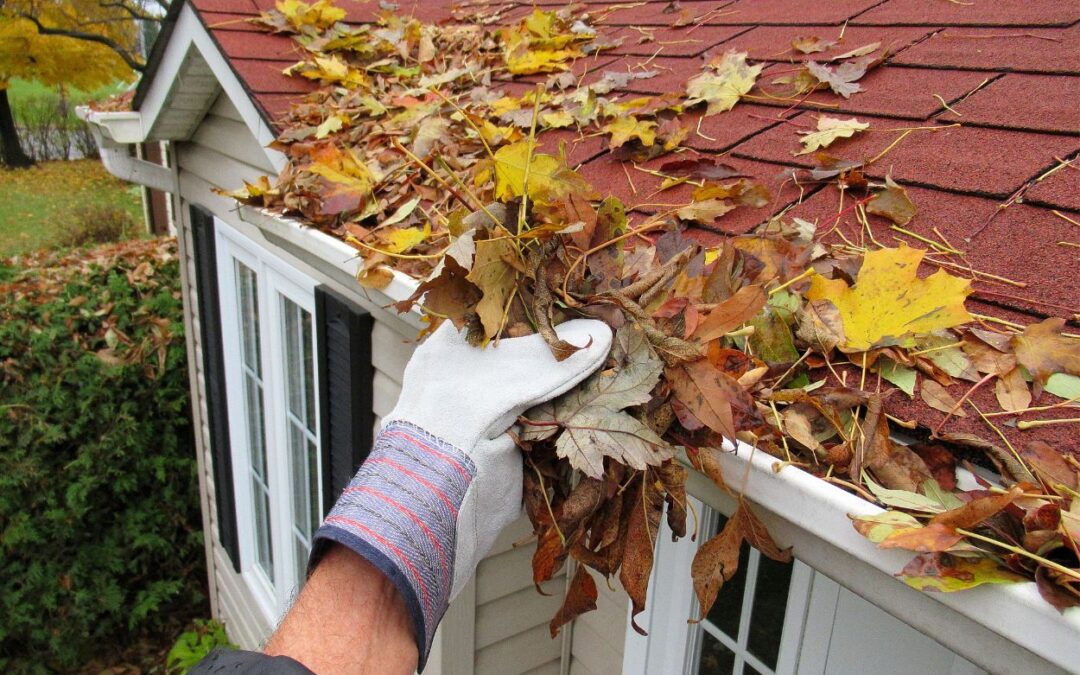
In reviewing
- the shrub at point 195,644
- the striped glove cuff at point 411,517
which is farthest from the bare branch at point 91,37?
the striped glove cuff at point 411,517

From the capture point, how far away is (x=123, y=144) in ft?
16.1

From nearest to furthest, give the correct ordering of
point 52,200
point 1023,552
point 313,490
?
point 1023,552 < point 313,490 < point 52,200

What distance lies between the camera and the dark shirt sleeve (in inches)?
40.2

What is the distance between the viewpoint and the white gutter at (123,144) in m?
4.49

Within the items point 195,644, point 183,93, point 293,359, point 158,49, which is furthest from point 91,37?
point 293,359

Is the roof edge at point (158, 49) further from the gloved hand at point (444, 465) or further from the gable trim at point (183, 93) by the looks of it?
the gloved hand at point (444, 465)

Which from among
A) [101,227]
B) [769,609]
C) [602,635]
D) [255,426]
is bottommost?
[101,227]

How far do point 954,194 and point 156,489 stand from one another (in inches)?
250

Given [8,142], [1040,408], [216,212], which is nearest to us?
[1040,408]

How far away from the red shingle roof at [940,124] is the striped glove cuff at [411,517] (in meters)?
0.69

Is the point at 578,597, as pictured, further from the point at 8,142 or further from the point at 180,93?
the point at 8,142

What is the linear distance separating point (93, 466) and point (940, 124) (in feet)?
19.7

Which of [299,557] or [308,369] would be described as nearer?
[308,369]

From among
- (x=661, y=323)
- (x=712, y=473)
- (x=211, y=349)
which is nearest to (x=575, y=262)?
(x=661, y=323)
